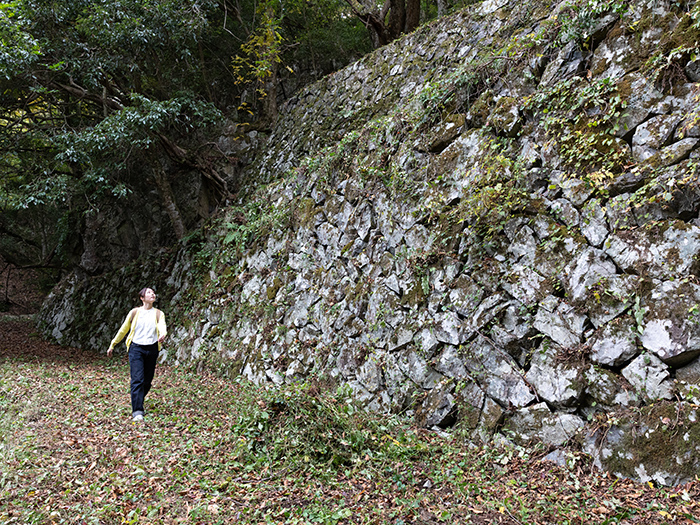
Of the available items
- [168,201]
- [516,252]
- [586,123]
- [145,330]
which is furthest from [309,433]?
[168,201]

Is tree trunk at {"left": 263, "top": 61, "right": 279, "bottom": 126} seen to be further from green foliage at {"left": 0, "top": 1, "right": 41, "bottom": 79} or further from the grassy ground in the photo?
the grassy ground

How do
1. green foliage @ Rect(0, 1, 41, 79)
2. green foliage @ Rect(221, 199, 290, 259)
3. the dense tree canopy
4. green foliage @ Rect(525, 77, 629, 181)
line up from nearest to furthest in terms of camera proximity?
green foliage @ Rect(525, 77, 629, 181) < green foliage @ Rect(0, 1, 41, 79) < green foliage @ Rect(221, 199, 290, 259) < the dense tree canopy

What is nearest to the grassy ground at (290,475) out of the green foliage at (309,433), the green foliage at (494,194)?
the green foliage at (309,433)

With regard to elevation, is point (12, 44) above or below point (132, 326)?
above

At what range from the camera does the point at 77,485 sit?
3592 mm

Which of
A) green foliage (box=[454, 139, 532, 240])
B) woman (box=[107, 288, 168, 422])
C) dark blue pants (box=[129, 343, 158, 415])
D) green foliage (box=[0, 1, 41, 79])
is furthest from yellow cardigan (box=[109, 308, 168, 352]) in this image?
green foliage (box=[0, 1, 41, 79])

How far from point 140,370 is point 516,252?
16.7 feet

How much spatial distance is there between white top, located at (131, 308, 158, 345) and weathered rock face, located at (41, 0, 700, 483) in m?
2.05

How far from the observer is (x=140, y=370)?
5.45 meters

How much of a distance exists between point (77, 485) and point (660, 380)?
17.0 feet

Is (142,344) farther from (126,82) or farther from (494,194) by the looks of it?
(126,82)

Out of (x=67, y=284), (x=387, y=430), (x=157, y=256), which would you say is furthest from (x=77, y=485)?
(x=67, y=284)

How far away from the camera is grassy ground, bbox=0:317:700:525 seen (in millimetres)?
3172

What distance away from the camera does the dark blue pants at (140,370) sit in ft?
17.7
